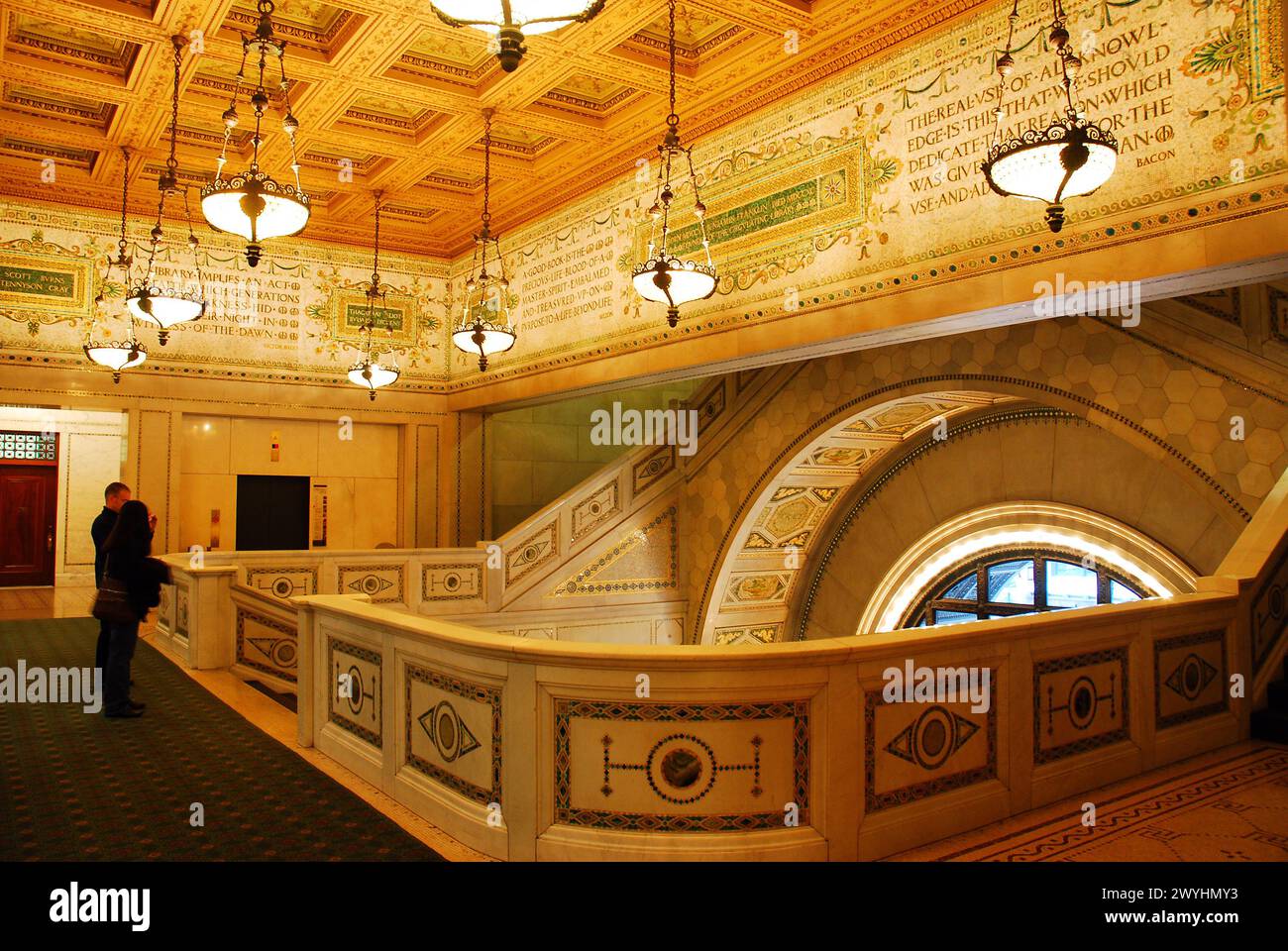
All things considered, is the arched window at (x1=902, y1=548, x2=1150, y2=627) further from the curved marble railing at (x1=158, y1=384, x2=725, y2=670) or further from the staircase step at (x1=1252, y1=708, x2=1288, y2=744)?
the curved marble railing at (x1=158, y1=384, x2=725, y2=670)

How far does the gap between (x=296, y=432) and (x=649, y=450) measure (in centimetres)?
470

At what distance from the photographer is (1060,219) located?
491cm

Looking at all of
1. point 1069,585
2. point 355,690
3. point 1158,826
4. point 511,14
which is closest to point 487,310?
point 1069,585

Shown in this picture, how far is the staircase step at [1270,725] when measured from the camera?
5184 millimetres

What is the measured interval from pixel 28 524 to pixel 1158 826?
16.1m

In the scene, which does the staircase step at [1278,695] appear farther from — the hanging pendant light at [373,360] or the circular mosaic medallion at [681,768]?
the hanging pendant light at [373,360]

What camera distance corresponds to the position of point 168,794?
440 cm

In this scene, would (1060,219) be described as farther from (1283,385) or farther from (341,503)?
(341,503)

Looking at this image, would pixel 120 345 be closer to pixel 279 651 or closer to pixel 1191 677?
pixel 279 651

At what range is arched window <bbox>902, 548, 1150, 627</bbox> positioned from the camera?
28.6ft

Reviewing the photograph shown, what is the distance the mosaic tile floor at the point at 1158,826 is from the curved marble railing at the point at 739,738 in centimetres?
10

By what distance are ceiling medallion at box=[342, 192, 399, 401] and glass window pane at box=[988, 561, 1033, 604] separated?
728 centimetres

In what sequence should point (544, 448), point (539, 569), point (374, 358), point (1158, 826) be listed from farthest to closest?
point (544, 448)
point (374, 358)
point (539, 569)
point (1158, 826)
